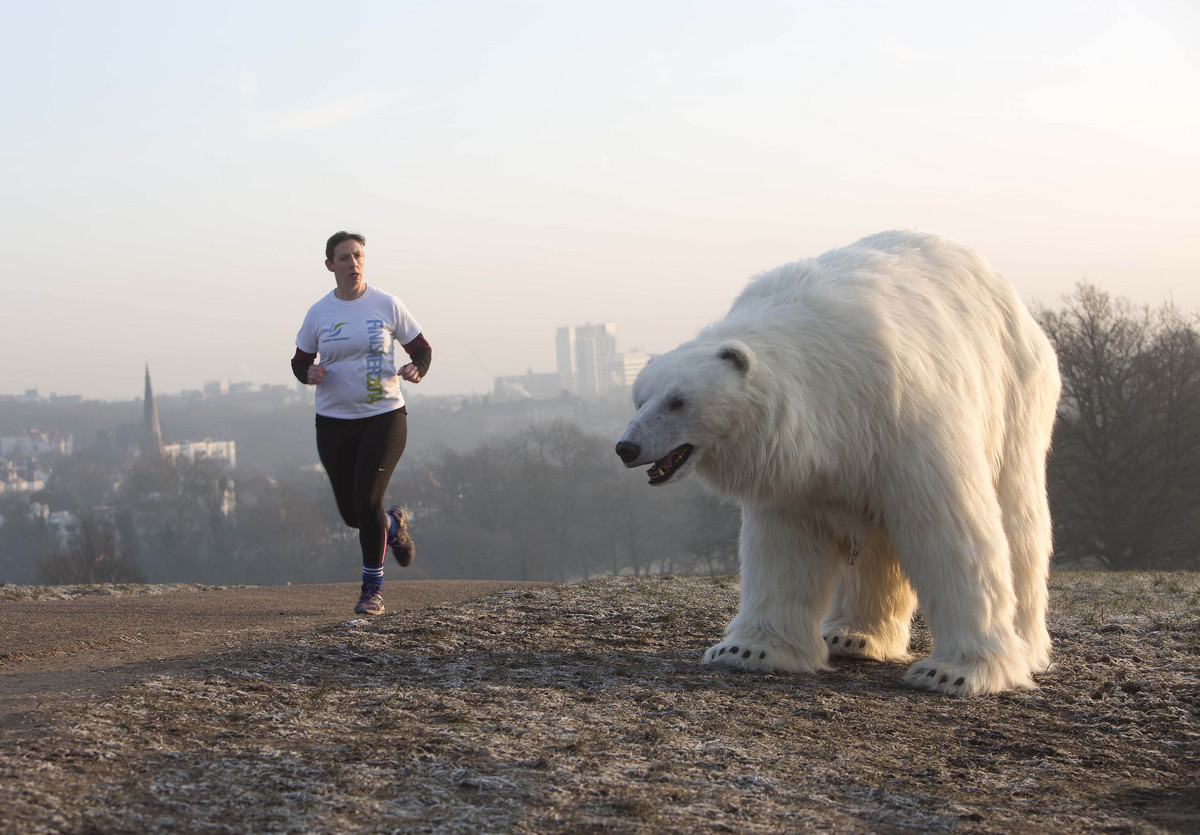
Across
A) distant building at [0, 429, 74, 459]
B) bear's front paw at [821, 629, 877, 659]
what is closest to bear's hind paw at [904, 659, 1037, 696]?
bear's front paw at [821, 629, 877, 659]

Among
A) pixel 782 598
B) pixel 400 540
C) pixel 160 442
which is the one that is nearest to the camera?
pixel 782 598

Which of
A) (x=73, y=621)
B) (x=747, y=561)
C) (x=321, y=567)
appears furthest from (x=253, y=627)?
(x=321, y=567)

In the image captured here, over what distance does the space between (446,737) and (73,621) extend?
3814mm

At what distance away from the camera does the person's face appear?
5.84 metres

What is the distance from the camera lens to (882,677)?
16.3 ft

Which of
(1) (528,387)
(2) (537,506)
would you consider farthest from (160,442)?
(2) (537,506)

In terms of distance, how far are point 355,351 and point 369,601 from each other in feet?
5.05

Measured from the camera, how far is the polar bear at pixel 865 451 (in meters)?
4.51

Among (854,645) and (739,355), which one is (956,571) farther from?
(739,355)

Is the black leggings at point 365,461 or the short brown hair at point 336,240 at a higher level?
the short brown hair at point 336,240

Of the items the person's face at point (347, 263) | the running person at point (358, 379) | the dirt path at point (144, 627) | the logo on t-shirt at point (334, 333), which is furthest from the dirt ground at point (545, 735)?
the person's face at point (347, 263)

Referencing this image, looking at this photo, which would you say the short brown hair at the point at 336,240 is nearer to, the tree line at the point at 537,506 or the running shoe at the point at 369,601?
the running shoe at the point at 369,601

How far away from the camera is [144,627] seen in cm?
583

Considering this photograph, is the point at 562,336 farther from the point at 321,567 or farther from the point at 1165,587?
the point at 1165,587
